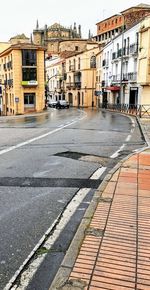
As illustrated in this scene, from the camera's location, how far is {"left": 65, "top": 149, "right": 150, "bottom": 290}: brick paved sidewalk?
12.1ft

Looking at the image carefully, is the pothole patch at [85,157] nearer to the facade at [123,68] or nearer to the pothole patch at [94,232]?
the pothole patch at [94,232]

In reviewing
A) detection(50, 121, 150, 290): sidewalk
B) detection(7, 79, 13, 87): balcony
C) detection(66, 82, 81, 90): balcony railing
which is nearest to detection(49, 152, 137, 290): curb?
detection(50, 121, 150, 290): sidewalk

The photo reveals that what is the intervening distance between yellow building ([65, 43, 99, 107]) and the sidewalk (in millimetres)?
59912

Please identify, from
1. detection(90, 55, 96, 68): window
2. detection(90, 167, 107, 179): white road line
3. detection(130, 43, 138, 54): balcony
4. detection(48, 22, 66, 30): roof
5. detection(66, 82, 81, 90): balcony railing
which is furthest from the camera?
detection(48, 22, 66, 30): roof

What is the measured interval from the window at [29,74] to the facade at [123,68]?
11.3 metres

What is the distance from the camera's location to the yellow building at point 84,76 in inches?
2532

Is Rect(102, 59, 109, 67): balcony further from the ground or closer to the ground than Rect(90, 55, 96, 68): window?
closer to the ground

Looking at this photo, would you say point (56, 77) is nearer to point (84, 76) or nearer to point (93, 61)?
point (84, 76)

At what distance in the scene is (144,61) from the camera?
3497 cm

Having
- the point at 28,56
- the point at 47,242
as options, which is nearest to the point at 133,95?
the point at 28,56

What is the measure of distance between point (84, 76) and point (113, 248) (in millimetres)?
63559

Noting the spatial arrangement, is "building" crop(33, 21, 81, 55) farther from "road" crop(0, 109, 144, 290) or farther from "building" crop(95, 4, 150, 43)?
"road" crop(0, 109, 144, 290)

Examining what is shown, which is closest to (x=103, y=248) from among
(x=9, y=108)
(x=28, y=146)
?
(x=28, y=146)

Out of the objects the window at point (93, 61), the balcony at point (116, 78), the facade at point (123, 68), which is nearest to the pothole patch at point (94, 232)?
the facade at point (123, 68)
